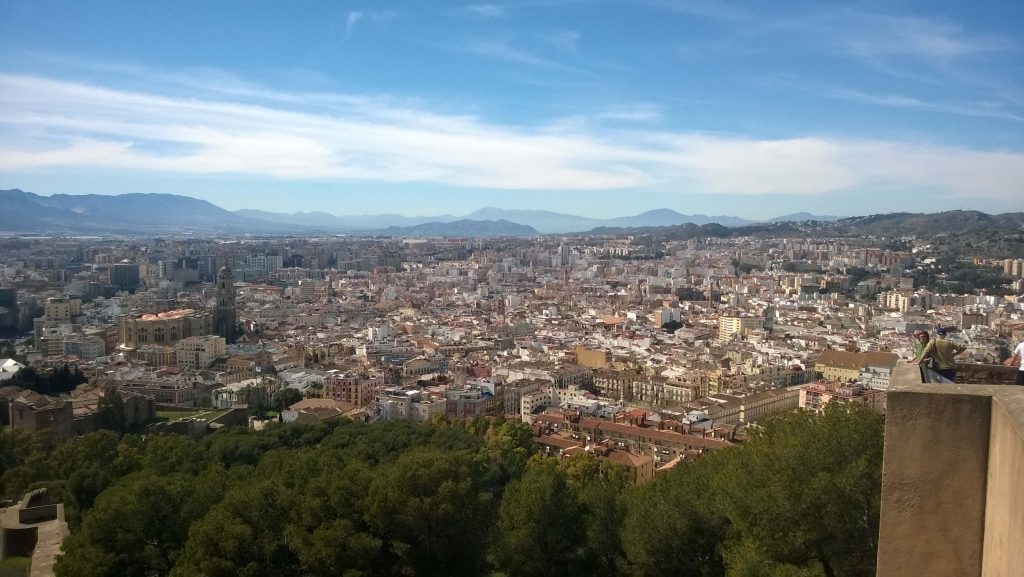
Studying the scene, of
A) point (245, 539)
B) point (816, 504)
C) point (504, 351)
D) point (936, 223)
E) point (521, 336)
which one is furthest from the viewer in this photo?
point (936, 223)

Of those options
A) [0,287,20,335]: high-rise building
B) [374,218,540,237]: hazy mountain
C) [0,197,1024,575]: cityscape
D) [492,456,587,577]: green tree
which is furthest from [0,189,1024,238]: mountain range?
[492,456,587,577]: green tree

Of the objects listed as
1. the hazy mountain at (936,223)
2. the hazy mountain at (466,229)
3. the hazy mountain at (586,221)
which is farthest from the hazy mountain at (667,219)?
the hazy mountain at (936,223)

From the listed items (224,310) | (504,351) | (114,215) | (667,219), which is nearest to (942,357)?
(504,351)

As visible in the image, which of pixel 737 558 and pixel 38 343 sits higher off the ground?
pixel 737 558

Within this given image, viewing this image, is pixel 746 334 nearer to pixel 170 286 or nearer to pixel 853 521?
pixel 853 521

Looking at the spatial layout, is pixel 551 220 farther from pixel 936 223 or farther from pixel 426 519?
pixel 426 519

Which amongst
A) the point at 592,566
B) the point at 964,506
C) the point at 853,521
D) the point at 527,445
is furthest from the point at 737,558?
the point at 527,445
